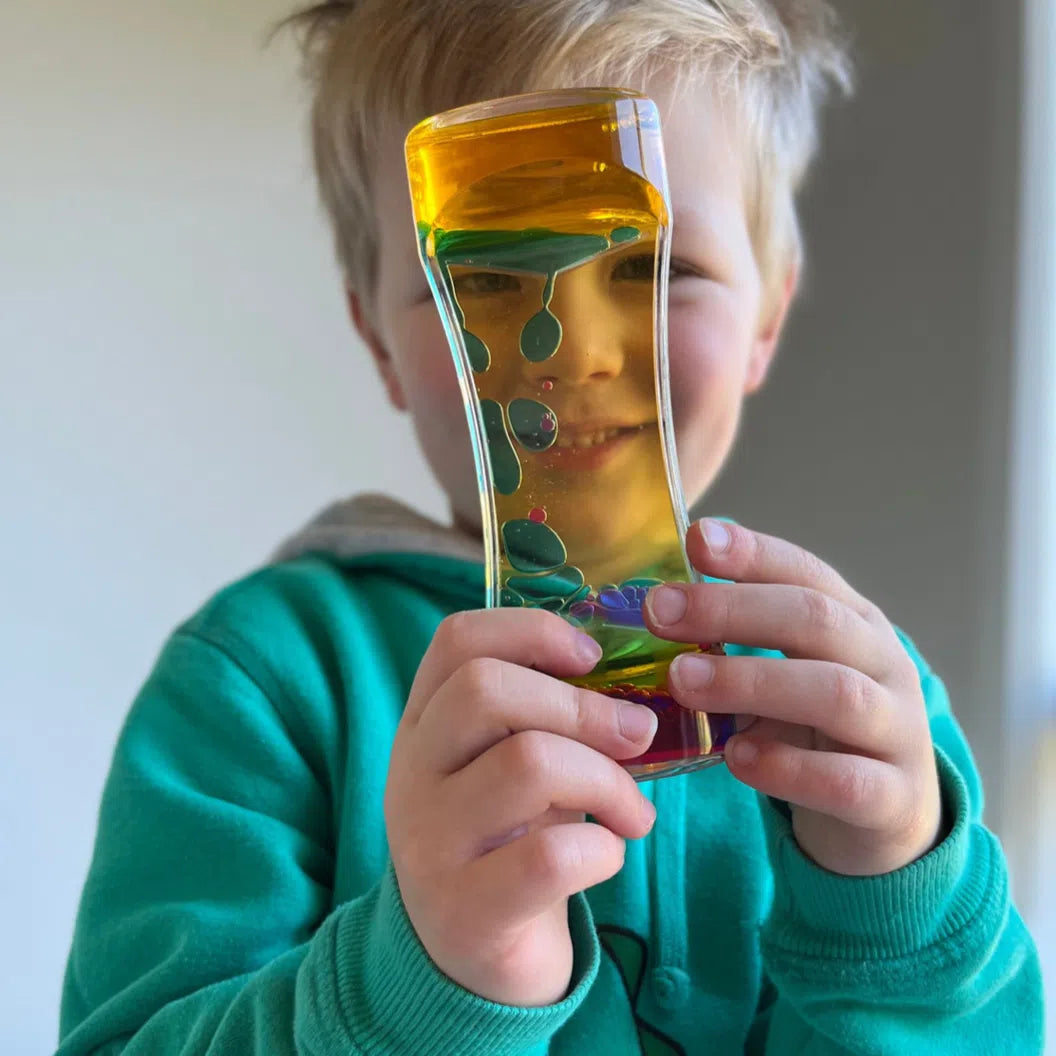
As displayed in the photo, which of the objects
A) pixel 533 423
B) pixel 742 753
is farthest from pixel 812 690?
pixel 533 423

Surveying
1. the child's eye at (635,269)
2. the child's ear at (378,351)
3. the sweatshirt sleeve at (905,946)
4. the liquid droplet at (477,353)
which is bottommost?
the sweatshirt sleeve at (905,946)

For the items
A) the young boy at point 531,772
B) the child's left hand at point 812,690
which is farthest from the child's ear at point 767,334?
the child's left hand at point 812,690

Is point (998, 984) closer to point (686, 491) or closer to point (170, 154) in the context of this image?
point (686, 491)

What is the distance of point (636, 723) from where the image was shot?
1.21 ft

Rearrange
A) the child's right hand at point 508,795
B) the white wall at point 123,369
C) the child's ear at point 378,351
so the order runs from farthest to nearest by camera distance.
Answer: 1. the white wall at point 123,369
2. the child's ear at point 378,351
3. the child's right hand at point 508,795

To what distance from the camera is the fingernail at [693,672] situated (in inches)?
14.8

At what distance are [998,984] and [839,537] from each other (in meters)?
0.75

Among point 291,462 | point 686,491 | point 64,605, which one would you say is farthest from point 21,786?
point 686,491

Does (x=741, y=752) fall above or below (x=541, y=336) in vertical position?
below

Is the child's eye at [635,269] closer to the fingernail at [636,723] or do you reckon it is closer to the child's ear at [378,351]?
the fingernail at [636,723]

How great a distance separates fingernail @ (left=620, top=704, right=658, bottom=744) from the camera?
1.21 ft

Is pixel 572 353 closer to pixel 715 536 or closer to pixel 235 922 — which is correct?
pixel 715 536

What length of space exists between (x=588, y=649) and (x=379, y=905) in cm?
13

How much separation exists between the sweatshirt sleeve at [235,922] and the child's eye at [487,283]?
209mm
